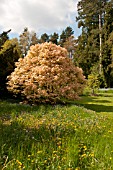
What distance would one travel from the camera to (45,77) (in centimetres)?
1274

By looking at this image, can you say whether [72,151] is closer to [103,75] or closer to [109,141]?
[109,141]

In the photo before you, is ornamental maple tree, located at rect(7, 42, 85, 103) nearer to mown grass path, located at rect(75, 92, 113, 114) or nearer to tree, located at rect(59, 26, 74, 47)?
mown grass path, located at rect(75, 92, 113, 114)

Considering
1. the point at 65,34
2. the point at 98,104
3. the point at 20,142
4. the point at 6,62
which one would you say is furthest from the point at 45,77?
the point at 65,34

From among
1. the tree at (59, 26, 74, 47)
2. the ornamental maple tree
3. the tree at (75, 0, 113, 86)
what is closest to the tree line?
the tree at (75, 0, 113, 86)

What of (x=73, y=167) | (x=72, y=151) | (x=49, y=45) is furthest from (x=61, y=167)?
(x=49, y=45)

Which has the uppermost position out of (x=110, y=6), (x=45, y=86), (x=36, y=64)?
(x=110, y=6)

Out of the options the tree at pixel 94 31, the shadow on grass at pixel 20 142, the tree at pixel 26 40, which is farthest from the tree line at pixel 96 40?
the shadow on grass at pixel 20 142

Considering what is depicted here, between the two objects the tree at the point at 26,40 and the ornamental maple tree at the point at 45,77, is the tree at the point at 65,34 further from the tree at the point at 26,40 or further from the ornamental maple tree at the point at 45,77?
the ornamental maple tree at the point at 45,77

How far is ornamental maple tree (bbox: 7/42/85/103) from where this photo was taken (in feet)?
42.1

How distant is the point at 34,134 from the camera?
561 cm

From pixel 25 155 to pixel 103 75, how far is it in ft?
104

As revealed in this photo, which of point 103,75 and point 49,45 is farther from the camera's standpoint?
point 103,75

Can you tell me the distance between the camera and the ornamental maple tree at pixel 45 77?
1283 cm

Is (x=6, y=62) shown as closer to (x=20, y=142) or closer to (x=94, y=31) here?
(x=20, y=142)
